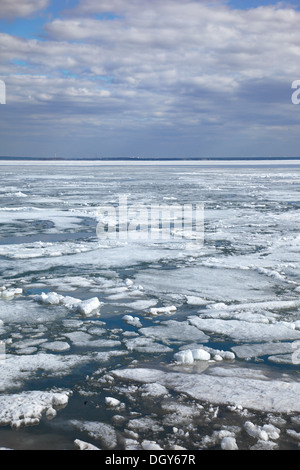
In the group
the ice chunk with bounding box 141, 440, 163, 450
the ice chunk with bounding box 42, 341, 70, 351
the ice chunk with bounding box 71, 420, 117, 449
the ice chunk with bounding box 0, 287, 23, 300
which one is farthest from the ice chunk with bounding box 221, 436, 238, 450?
the ice chunk with bounding box 0, 287, 23, 300

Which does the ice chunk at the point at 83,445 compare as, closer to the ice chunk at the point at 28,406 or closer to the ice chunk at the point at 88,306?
the ice chunk at the point at 28,406

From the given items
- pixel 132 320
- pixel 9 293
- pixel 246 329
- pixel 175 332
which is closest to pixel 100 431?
pixel 175 332

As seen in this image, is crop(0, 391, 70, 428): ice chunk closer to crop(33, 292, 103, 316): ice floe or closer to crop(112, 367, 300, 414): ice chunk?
crop(112, 367, 300, 414): ice chunk

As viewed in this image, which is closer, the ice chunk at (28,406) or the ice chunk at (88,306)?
the ice chunk at (28,406)

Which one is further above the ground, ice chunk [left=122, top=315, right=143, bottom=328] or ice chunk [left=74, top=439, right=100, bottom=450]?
ice chunk [left=122, top=315, right=143, bottom=328]

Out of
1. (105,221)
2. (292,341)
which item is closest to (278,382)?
(292,341)

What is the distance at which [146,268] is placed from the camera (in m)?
6.86

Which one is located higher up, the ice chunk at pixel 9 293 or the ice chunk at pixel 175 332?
the ice chunk at pixel 9 293

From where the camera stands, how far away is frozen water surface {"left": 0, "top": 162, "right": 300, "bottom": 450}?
2686 millimetres

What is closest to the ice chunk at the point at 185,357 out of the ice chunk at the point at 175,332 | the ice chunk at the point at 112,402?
the ice chunk at the point at 175,332

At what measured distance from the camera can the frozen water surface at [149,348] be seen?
2.69 m

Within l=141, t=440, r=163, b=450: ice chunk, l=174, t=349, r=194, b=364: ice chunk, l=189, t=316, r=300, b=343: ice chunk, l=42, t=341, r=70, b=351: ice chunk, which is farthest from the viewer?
l=189, t=316, r=300, b=343: ice chunk

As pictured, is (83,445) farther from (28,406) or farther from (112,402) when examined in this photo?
(28,406)
